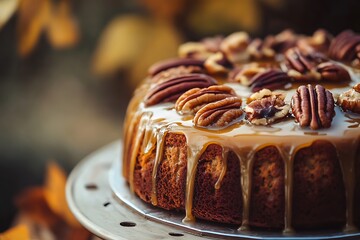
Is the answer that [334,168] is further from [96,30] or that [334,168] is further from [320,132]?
[96,30]

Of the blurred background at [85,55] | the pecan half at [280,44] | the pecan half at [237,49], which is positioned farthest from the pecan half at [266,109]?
the blurred background at [85,55]

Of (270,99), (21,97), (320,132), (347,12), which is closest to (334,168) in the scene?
(320,132)

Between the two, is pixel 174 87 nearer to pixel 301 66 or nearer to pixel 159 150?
pixel 159 150

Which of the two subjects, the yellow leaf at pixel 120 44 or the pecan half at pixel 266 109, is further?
the yellow leaf at pixel 120 44

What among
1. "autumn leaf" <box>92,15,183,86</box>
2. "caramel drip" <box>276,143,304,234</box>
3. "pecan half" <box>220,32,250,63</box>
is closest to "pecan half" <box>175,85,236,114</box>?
"caramel drip" <box>276,143,304,234</box>

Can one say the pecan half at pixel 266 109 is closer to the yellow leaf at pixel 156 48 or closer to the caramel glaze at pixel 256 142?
the caramel glaze at pixel 256 142
